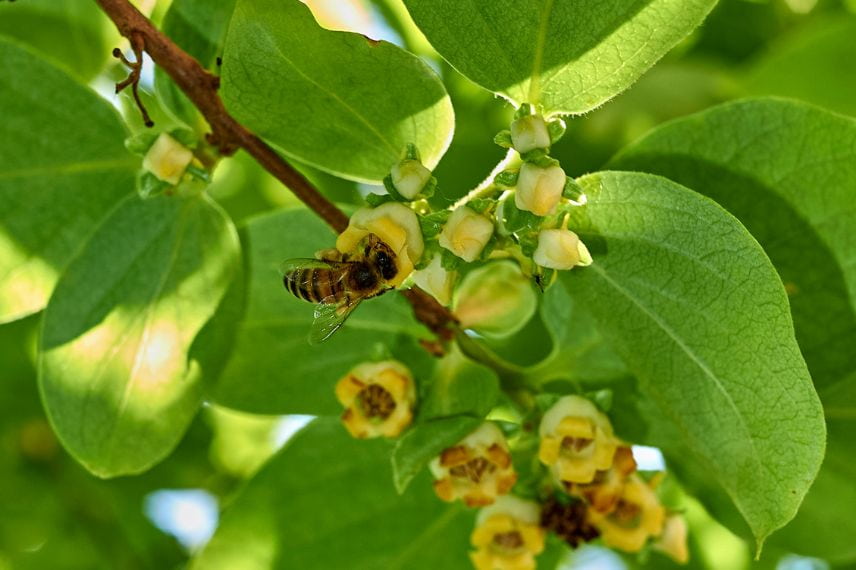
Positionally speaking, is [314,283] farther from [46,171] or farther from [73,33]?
[73,33]

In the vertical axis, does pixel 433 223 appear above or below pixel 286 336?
above

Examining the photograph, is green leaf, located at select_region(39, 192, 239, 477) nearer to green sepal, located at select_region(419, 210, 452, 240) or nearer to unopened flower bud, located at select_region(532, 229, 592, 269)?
green sepal, located at select_region(419, 210, 452, 240)

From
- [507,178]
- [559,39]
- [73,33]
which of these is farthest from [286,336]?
[73,33]

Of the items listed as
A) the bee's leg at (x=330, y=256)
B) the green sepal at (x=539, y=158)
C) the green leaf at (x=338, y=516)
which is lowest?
the green leaf at (x=338, y=516)

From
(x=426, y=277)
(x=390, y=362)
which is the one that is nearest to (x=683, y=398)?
(x=426, y=277)

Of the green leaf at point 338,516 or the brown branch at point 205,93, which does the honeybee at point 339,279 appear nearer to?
the brown branch at point 205,93

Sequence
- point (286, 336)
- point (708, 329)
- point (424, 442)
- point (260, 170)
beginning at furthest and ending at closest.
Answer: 1. point (260, 170)
2. point (286, 336)
3. point (424, 442)
4. point (708, 329)

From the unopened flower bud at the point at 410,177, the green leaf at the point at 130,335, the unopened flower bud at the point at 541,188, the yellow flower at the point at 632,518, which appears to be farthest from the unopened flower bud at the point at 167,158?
the yellow flower at the point at 632,518
